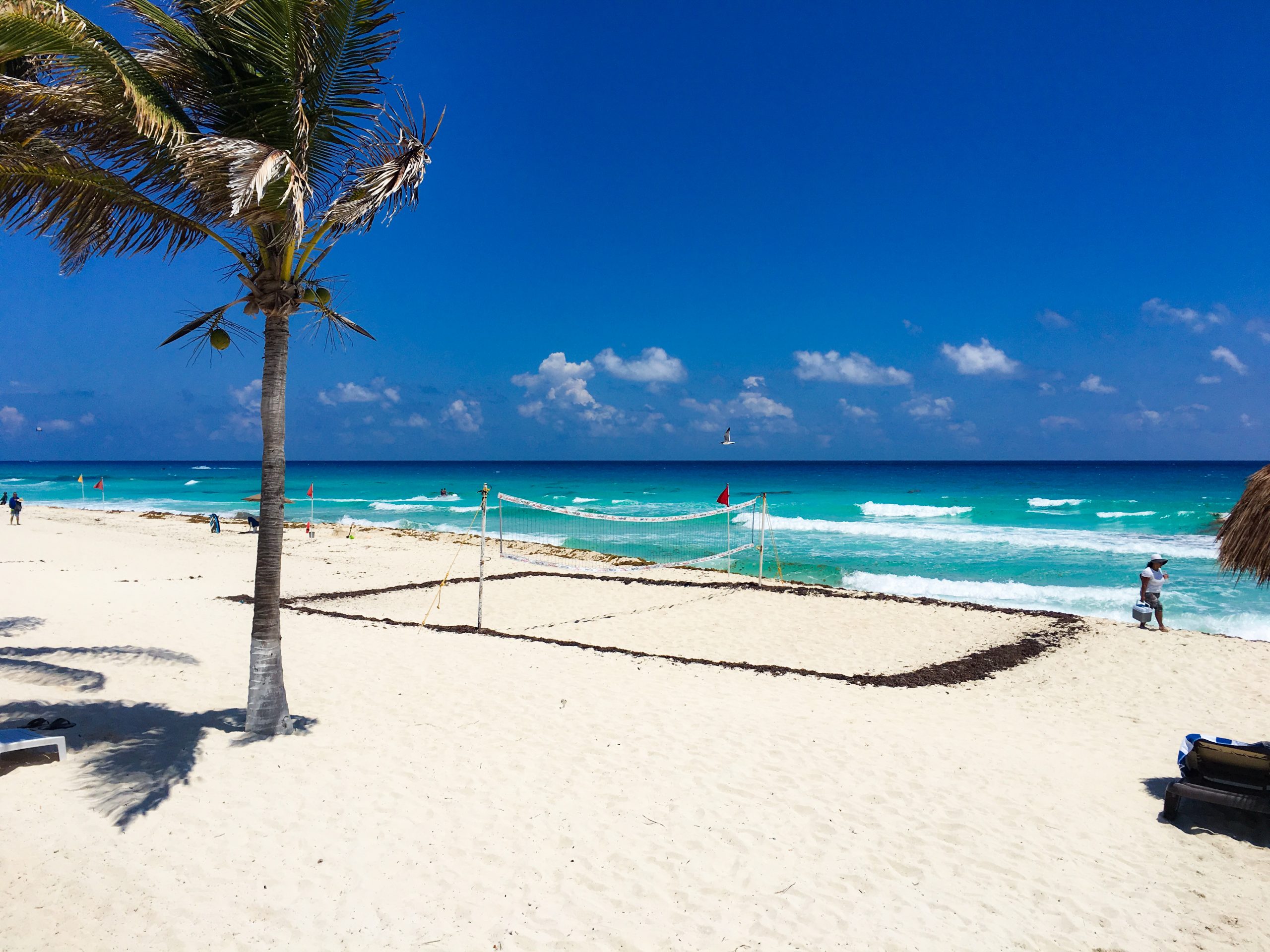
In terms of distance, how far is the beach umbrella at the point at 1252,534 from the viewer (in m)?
5.59

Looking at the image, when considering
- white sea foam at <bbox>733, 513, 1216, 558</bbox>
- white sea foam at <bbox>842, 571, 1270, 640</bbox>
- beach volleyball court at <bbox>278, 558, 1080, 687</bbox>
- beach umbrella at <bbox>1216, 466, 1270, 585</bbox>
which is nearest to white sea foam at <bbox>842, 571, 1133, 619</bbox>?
white sea foam at <bbox>842, 571, 1270, 640</bbox>

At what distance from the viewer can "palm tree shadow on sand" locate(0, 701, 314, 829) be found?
183 inches

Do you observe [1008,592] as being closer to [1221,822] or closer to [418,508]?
[1221,822]

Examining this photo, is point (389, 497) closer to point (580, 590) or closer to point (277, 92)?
point (580, 590)

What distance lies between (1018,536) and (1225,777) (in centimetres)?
2855

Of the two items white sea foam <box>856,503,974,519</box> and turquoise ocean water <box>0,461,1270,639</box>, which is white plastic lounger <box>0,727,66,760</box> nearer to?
turquoise ocean water <box>0,461,1270,639</box>

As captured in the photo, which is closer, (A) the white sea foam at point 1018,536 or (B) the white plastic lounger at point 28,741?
(B) the white plastic lounger at point 28,741

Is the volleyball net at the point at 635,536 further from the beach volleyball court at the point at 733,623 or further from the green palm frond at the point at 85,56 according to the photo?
the green palm frond at the point at 85,56

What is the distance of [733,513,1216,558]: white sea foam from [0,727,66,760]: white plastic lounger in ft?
66.5

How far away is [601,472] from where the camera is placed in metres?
114

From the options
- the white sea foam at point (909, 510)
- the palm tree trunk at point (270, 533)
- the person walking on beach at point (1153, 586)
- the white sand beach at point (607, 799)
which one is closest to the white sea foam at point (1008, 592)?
the person walking on beach at point (1153, 586)

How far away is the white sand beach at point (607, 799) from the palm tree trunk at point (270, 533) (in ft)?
1.38

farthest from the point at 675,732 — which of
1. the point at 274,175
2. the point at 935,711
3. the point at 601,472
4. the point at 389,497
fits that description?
the point at 601,472

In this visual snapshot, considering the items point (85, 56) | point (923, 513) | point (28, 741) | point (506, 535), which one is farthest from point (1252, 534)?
point (923, 513)
